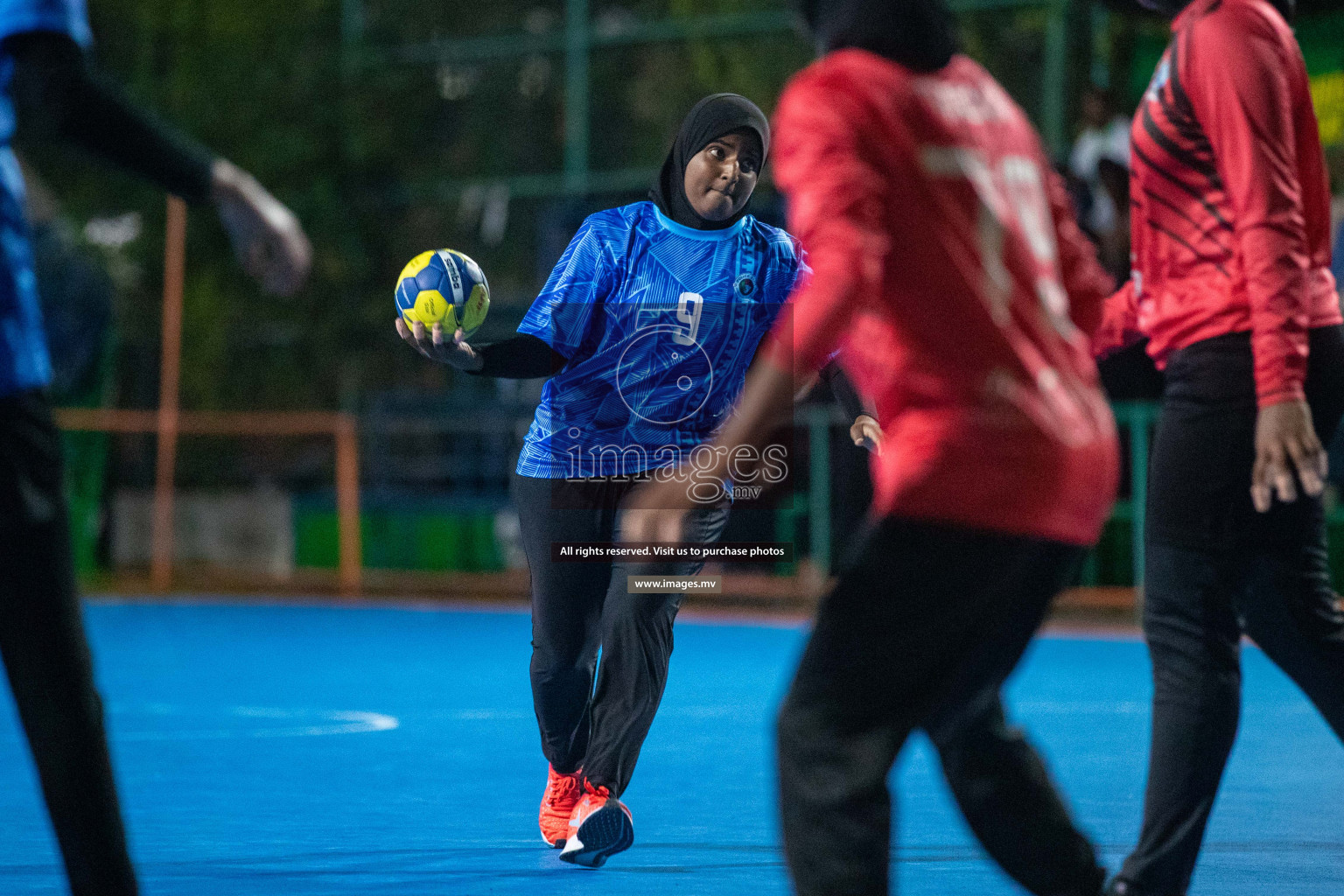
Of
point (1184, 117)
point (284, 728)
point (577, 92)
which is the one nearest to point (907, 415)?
point (1184, 117)

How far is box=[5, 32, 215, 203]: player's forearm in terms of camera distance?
278cm

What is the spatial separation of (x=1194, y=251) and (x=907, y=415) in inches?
44.4

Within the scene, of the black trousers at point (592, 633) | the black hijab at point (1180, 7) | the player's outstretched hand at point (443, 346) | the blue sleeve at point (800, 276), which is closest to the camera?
the black hijab at point (1180, 7)

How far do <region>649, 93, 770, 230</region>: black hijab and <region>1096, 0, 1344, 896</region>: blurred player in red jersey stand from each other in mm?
1659

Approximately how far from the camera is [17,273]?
2.96 metres

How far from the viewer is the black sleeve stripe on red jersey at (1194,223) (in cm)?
356

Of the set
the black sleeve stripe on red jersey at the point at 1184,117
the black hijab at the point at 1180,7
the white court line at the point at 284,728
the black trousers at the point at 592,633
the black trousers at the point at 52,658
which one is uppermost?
the black hijab at the point at 1180,7

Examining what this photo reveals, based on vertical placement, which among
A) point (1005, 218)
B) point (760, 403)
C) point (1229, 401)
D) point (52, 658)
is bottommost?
point (52, 658)

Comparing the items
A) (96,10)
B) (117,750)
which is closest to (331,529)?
(96,10)

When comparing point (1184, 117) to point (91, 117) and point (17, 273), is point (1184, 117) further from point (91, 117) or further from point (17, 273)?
point (17, 273)

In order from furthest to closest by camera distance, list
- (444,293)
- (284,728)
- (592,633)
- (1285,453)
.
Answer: (284,728) < (592,633) < (444,293) < (1285,453)

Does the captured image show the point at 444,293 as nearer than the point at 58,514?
No

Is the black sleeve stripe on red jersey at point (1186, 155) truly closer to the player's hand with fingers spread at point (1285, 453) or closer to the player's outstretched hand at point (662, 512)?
the player's hand with fingers spread at point (1285, 453)

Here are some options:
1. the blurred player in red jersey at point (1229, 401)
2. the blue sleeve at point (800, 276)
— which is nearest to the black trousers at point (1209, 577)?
the blurred player in red jersey at point (1229, 401)
